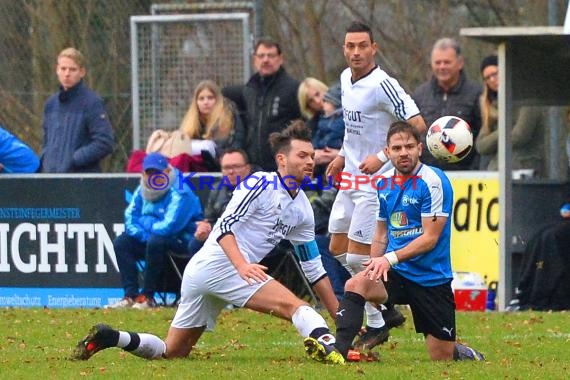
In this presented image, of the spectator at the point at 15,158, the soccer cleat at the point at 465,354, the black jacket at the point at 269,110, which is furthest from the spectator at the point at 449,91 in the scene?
the soccer cleat at the point at 465,354

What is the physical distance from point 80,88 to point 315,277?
6.07m

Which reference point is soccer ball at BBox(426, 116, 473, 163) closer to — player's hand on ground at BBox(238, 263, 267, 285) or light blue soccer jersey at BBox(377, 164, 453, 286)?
light blue soccer jersey at BBox(377, 164, 453, 286)

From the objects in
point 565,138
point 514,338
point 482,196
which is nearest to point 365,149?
point 514,338

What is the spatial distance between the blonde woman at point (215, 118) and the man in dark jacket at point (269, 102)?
0.25 meters

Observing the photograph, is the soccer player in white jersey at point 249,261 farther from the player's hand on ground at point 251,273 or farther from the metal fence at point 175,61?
the metal fence at point 175,61

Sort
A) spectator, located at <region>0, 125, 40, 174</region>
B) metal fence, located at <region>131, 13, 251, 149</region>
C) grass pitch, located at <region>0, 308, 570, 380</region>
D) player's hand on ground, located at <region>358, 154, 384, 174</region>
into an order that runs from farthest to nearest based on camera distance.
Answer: metal fence, located at <region>131, 13, 251, 149</region>, spectator, located at <region>0, 125, 40, 174</region>, player's hand on ground, located at <region>358, 154, 384, 174</region>, grass pitch, located at <region>0, 308, 570, 380</region>

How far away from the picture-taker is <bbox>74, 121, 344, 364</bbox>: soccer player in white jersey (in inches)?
340

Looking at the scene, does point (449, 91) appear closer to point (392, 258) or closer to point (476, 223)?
point (476, 223)

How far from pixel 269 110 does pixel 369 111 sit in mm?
3266

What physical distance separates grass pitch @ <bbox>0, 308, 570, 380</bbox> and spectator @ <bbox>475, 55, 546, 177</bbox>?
2.11 m

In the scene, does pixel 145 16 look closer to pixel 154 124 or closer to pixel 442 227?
pixel 154 124

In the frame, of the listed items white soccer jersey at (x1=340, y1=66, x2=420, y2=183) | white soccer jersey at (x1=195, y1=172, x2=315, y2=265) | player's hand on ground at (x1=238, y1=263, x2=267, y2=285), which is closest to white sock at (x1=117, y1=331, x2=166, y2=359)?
white soccer jersey at (x1=195, y1=172, x2=315, y2=265)

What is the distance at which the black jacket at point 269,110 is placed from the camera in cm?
1367

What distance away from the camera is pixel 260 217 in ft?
29.3
